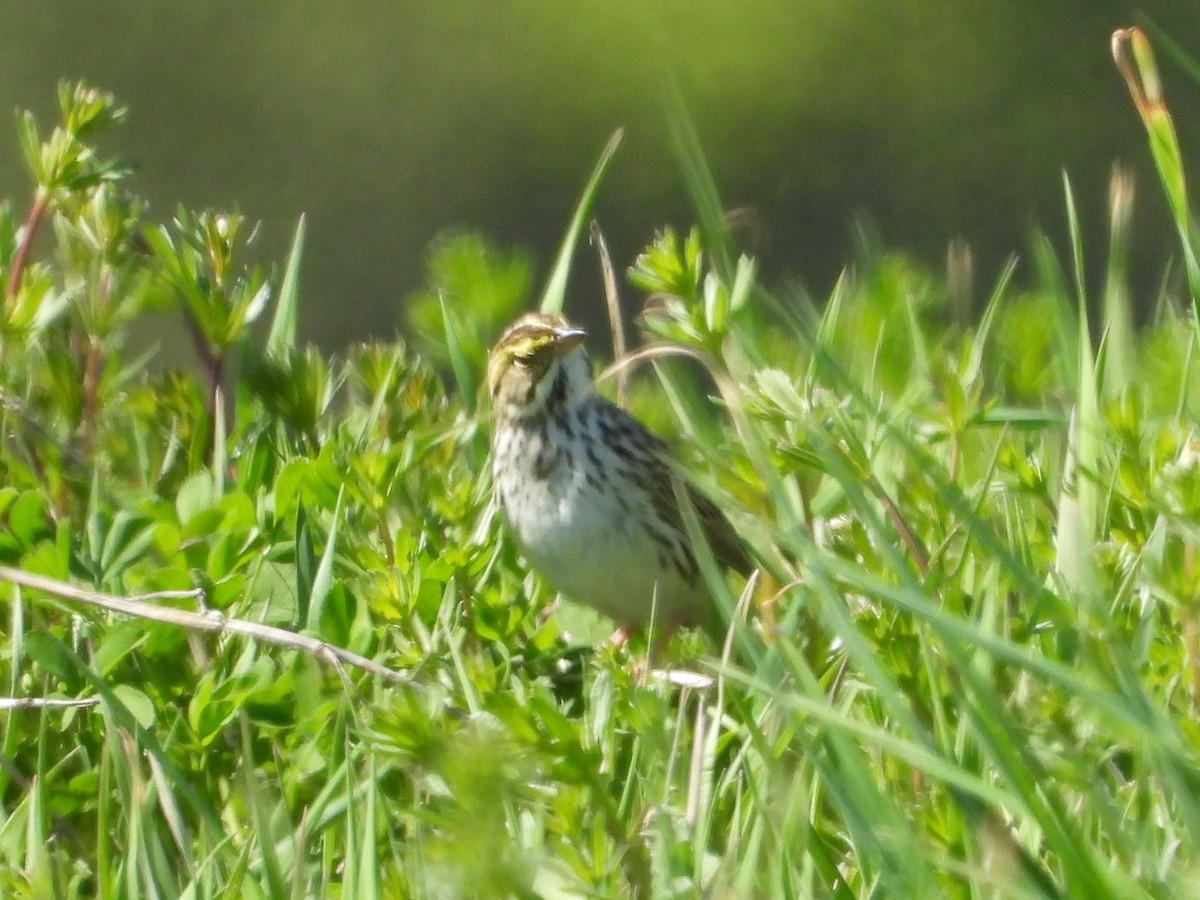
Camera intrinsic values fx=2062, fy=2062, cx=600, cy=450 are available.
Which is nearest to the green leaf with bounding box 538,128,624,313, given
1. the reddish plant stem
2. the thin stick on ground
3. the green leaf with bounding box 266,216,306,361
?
the green leaf with bounding box 266,216,306,361

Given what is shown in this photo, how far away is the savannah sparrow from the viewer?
292 cm

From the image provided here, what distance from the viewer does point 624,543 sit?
298cm

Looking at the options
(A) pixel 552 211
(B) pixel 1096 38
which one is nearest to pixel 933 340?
(A) pixel 552 211

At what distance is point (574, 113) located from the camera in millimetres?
11484

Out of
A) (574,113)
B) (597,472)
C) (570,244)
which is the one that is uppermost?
(570,244)

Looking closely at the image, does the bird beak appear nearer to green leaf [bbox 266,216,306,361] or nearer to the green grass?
the green grass

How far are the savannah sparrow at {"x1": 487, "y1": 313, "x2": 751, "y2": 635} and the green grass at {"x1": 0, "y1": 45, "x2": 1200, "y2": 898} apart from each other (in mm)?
63

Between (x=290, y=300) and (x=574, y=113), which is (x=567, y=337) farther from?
(x=574, y=113)

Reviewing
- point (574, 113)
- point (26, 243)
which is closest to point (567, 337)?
point (26, 243)

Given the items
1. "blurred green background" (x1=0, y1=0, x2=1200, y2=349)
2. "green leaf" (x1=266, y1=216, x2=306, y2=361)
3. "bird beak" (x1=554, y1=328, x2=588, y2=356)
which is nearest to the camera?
"green leaf" (x1=266, y1=216, x2=306, y2=361)

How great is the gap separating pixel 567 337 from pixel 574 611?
0.42 metres

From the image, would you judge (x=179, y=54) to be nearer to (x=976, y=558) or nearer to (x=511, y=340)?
(x=511, y=340)

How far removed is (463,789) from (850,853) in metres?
0.64

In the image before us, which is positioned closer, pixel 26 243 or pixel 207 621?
pixel 207 621
